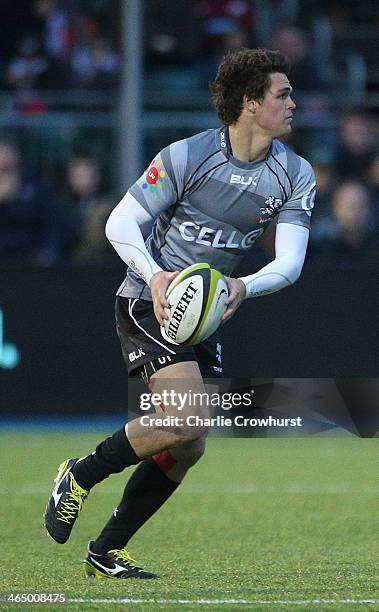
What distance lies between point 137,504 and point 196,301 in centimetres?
106

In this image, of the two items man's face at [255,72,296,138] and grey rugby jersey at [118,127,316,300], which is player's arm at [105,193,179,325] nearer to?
grey rugby jersey at [118,127,316,300]

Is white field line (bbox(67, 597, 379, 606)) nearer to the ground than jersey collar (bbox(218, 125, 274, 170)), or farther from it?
nearer to the ground

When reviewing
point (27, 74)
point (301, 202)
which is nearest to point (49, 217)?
point (27, 74)

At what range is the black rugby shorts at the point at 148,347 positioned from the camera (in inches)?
226

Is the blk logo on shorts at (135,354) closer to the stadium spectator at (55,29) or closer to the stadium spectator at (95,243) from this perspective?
the stadium spectator at (95,243)

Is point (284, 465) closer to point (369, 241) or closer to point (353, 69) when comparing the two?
point (369, 241)

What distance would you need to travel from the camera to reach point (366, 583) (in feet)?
17.9

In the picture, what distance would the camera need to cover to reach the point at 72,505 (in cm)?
566

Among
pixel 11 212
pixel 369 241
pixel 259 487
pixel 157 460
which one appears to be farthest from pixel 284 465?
pixel 157 460

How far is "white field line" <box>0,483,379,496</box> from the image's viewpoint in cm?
884

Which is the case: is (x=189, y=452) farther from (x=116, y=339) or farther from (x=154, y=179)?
(x=116, y=339)

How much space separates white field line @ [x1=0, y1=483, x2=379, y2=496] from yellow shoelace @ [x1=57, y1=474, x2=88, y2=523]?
306 cm

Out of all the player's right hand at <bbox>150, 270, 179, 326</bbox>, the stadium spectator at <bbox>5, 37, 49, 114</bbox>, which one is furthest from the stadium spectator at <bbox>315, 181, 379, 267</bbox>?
the player's right hand at <bbox>150, 270, 179, 326</bbox>

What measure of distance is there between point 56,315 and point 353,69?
3824 mm
